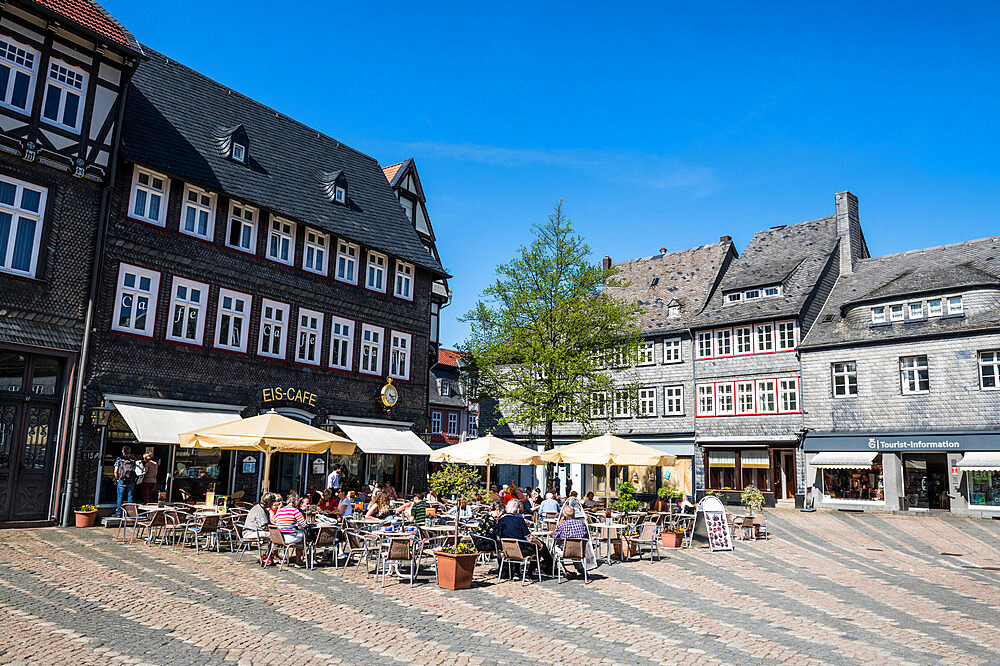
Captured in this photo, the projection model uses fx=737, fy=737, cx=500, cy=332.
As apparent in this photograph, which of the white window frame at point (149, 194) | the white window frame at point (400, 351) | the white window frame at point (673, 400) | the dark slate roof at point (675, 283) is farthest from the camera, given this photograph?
the dark slate roof at point (675, 283)

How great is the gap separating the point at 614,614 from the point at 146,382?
589 inches

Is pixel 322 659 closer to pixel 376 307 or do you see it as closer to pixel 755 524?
pixel 755 524

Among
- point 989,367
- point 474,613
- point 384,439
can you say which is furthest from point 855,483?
point 474,613

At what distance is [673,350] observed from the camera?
41.5 meters

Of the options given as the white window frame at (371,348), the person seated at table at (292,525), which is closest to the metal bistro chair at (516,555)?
the person seated at table at (292,525)

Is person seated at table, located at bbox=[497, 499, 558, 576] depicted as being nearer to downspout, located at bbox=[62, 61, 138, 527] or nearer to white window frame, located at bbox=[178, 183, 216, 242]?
downspout, located at bbox=[62, 61, 138, 527]

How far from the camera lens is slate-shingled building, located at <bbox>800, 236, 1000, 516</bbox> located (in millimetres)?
30328

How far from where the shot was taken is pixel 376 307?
27828mm

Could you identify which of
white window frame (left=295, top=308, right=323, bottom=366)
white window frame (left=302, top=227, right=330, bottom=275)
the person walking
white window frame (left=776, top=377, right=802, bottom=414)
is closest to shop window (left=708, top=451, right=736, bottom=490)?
white window frame (left=776, top=377, right=802, bottom=414)

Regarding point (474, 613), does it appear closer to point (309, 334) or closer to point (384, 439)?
point (384, 439)

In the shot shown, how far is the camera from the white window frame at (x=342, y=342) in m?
26.0

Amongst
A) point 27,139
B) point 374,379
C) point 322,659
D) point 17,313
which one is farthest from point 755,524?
point 27,139

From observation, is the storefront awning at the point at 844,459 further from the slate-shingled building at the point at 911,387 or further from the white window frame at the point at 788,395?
the white window frame at the point at 788,395

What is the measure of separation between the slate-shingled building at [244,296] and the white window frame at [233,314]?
0.14ft
